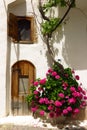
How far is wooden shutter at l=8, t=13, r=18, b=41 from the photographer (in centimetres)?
1177

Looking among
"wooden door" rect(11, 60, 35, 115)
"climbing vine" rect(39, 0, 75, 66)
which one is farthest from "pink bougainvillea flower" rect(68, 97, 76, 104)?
"wooden door" rect(11, 60, 35, 115)

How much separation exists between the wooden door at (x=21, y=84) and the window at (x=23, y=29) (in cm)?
87

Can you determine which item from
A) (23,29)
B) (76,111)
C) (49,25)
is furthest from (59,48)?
(76,111)

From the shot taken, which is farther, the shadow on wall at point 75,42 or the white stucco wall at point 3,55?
the shadow on wall at point 75,42

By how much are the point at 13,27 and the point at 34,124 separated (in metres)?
3.58

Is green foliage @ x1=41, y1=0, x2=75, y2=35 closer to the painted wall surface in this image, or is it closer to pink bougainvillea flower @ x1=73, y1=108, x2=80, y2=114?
the painted wall surface

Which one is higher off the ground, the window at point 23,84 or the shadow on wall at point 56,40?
the shadow on wall at point 56,40

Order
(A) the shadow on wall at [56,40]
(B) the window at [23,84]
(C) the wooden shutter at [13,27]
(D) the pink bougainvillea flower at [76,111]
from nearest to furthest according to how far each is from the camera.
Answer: (D) the pink bougainvillea flower at [76,111]
(C) the wooden shutter at [13,27]
(B) the window at [23,84]
(A) the shadow on wall at [56,40]

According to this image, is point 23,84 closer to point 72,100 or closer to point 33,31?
point 33,31

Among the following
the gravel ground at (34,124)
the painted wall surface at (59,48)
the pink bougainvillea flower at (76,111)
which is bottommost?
the gravel ground at (34,124)

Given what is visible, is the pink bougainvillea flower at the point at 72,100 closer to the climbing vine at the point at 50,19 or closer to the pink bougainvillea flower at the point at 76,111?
the pink bougainvillea flower at the point at 76,111

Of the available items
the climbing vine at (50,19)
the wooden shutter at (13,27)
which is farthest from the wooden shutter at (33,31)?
the wooden shutter at (13,27)

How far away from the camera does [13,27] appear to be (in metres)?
11.9

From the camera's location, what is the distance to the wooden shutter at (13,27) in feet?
38.6
